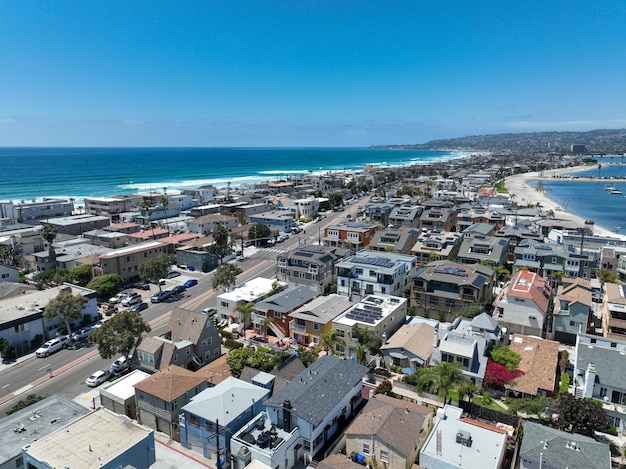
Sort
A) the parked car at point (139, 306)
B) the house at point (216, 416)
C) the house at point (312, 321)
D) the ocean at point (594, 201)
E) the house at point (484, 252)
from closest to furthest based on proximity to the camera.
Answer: the house at point (216, 416), the house at point (312, 321), the parked car at point (139, 306), the house at point (484, 252), the ocean at point (594, 201)

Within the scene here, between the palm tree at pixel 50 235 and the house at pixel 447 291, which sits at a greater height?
the palm tree at pixel 50 235

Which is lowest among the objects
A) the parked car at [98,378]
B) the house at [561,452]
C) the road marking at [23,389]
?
the road marking at [23,389]

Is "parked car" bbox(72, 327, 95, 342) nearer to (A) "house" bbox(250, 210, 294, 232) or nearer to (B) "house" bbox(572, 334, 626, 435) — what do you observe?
(B) "house" bbox(572, 334, 626, 435)

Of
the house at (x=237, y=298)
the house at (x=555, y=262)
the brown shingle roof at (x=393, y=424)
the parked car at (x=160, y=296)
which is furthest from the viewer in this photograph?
the house at (x=555, y=262)

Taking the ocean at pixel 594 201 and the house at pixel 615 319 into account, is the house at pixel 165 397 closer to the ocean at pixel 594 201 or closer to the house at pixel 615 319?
the house at pixel 615 319

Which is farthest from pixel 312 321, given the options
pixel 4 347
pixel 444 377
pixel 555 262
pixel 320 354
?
pixel 555 262

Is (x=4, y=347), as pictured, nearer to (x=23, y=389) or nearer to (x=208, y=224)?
(x=23, y=389)

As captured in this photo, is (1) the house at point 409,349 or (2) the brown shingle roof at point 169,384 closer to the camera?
(2) the brown shingle roof at point 169,384

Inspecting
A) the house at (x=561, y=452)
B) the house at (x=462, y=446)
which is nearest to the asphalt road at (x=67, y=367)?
the house at (x=462, y=446)

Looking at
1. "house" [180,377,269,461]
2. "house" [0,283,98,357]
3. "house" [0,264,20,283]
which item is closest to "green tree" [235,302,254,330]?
"house" [180,377,269,461]
